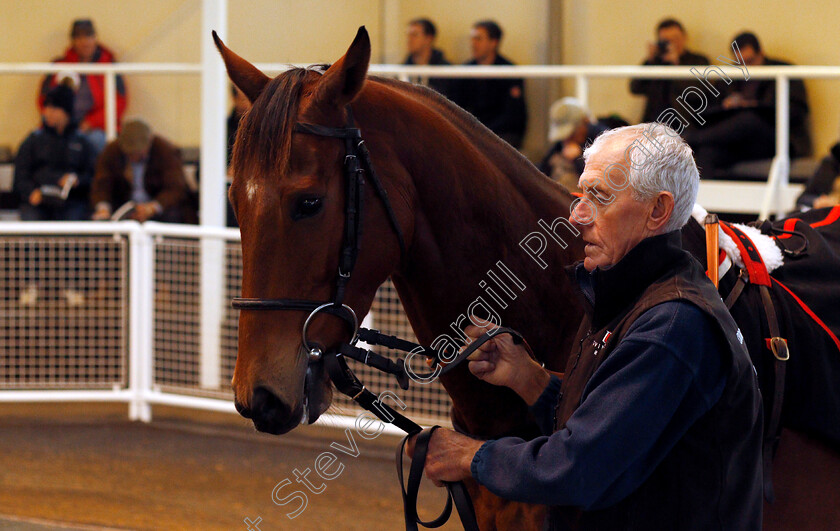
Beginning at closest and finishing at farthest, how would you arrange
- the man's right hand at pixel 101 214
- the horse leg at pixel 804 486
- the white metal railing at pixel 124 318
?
the horse leg at pixel 804 486, the white metal railing at pixel 124 318, the man's right hand at pixel 101 214

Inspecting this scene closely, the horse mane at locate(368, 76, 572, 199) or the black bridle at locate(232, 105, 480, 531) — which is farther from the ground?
the horse mane at locate(368, 76, 572, 199)

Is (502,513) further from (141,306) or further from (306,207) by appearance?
(141,306)

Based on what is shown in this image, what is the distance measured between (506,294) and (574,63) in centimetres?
567

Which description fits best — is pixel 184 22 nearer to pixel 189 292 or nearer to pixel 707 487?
pixel 189 292

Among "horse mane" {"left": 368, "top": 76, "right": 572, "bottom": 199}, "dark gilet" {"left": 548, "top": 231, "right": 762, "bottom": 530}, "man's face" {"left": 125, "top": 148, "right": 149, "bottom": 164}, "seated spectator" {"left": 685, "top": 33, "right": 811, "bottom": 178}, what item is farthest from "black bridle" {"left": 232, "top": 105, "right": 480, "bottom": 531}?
"man's face" {"left": 125, "top": 148, "right": 149, "bottom": 164}

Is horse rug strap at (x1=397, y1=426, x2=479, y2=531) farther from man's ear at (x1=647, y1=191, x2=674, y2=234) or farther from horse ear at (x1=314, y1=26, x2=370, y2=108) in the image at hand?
horse ear at (x1=314, y1=26, x2=370, y2=108)

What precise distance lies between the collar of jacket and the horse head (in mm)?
489

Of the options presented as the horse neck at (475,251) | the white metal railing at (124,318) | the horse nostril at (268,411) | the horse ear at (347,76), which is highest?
the horse ear at (347,76)

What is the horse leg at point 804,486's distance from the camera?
1.82 meters

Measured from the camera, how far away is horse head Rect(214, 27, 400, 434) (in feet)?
5.12

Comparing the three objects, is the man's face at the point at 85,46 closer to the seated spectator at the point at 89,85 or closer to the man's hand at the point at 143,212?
the seated spectator at the point at 89,85

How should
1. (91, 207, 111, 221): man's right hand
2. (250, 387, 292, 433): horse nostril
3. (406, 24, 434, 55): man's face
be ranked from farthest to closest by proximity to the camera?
(406, 24, 434, 55): man's face, (91, 207, 111, 221): man's right hand, (250, 387, 292, 433): horse nostril

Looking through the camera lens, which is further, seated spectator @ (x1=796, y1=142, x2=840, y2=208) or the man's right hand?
the man's right hand

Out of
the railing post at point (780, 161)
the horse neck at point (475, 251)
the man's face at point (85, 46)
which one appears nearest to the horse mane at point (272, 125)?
the horse neck at point (475, 251)
